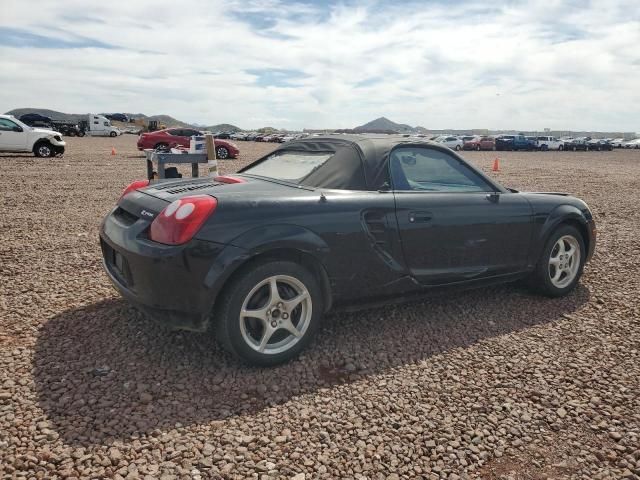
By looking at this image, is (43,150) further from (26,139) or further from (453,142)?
(453,142)

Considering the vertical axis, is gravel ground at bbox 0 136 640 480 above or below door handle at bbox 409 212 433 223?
below

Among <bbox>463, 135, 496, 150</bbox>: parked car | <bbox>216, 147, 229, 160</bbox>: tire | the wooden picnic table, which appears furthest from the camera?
<bbox>463, 135, 496, 150</bbox>: parked car

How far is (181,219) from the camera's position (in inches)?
119

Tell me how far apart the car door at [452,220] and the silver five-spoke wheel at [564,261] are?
0.47 metres

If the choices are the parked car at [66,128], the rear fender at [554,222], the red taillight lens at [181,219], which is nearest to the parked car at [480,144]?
the parked car at [66,128]

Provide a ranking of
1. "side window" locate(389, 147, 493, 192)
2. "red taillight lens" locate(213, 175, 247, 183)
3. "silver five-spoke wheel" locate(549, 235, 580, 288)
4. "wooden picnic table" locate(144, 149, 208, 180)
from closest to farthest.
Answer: "red taillight lens" locate(213, 175, 247, 183) < "side window" locate(389, 147, 493, 192) < "silver five-spoke wheel" locate(549, 235, 580, 288) < "wooden picnic table" locate(144, 149, 208, 180)

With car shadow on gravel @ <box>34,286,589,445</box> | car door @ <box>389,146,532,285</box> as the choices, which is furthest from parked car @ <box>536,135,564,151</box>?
car shadow on gravel @ <box>34,286,589,445</box>

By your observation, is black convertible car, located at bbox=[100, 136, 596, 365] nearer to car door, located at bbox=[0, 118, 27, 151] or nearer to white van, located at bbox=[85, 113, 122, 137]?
car door, located at bbox=[0, 118, 27, 151]

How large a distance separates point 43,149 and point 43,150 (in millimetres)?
36

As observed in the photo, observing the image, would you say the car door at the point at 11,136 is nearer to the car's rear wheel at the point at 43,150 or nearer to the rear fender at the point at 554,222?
the car's rear wheel at the point at 43,150

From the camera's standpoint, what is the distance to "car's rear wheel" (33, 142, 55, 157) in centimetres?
1845

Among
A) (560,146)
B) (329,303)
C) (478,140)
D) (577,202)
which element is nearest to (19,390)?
(329,303)

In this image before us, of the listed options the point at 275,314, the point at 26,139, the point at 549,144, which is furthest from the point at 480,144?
the point at 275,314

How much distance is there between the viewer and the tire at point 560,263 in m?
4.66
